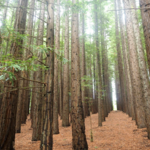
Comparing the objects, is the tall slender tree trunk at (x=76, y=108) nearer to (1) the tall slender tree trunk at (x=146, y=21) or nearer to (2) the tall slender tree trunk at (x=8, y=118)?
(2) the tall slender tree trunk at (x=8, y=118)

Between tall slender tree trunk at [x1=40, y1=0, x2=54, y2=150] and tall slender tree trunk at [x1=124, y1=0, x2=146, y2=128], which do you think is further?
tall slender tree trunk at [x1=124, y1=0, x2=146, y2=128]

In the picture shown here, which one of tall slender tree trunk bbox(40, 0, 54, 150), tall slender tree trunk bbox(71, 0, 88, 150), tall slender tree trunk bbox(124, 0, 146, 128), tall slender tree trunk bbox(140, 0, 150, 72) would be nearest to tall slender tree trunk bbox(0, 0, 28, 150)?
tall slender tree trunk bbox(40, 0, 54, 150)

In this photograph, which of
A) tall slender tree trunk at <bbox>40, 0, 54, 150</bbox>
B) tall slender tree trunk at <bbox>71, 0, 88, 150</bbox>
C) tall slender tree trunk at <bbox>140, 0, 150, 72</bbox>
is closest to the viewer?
tall slender tree trunk at <bbox>140, 0, 150, 72</bbox>

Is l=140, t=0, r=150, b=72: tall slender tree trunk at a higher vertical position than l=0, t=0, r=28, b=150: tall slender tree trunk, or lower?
higher

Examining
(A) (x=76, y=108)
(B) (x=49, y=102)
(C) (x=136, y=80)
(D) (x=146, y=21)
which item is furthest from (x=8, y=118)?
(C) (x=136, y=80)

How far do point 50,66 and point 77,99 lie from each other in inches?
82.7

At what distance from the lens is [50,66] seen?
4195 mm

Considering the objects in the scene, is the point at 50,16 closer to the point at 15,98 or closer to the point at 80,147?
the point at 15,98

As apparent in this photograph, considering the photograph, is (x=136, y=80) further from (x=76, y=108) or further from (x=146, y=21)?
(x=146, y=21)

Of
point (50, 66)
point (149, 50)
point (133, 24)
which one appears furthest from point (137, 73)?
point (50, 66)

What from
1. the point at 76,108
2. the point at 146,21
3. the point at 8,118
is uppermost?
the point at 146,21

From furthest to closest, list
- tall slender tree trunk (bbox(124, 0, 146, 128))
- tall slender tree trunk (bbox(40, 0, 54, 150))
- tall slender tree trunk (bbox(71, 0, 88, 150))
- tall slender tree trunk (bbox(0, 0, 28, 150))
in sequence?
1. tall slender tree trunk (bbox(124, 0, 146, 128))
2. tall slender tree trunk (bbox(71, 0, 88, 150))
3. tall slender tree trunk (bbox(0, 0, 28, 150))
4. tall slender tree trunk (bbox(40, 0, 54, 150))

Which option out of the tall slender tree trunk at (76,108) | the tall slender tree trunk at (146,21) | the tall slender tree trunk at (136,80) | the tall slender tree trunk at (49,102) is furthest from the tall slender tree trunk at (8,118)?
the tall slender tree trunk at (136,80)

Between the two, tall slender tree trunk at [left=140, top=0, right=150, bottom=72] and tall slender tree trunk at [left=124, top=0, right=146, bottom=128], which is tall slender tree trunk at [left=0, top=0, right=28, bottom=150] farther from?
tall slender tree trunk at [left=124, top=0, right=146, bottom=128]
